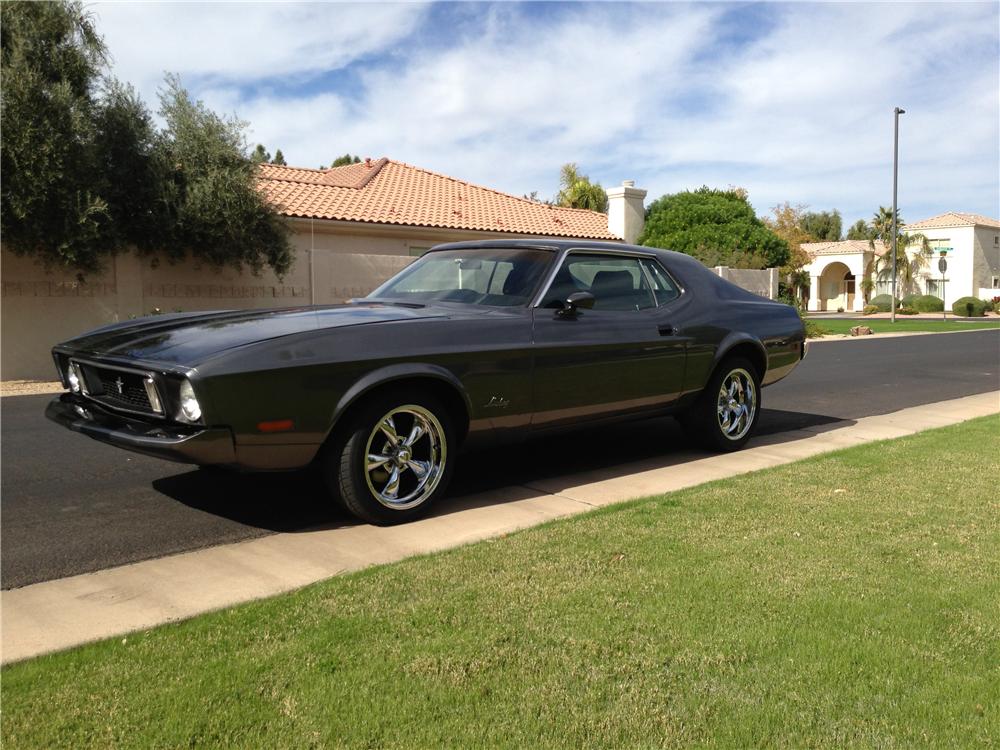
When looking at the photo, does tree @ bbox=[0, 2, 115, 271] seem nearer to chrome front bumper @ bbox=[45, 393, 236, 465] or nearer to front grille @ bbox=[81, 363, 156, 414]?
front grille @ bbox=[81, 363, 156, 414]

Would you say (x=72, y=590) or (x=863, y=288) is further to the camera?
(x=863, y=288)

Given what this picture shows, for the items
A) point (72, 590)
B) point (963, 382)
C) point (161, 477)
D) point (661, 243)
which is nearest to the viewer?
point (72, 590)

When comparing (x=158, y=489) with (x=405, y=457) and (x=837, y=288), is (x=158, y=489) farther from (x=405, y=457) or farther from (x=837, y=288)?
(x=837, y=288)

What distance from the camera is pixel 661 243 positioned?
3180cm

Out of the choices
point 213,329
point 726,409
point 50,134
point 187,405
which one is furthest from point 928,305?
point 187,405

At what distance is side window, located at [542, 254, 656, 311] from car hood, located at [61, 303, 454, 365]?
0.85 m

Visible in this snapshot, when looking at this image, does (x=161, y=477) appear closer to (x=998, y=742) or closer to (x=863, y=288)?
(x=998, y=742)

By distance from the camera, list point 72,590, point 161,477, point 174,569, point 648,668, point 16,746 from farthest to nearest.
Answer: point 161,477, point 174,569, point 72,590, point 648,668, point 16,746

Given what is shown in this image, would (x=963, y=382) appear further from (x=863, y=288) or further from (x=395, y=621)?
(x=863, y=288)

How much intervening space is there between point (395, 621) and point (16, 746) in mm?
1313

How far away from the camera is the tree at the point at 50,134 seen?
41.5 feet

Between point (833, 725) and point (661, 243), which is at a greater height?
point (661, 243)

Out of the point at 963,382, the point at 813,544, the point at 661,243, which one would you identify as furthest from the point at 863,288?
the point at 813,544

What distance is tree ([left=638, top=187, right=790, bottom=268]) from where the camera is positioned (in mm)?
31531
